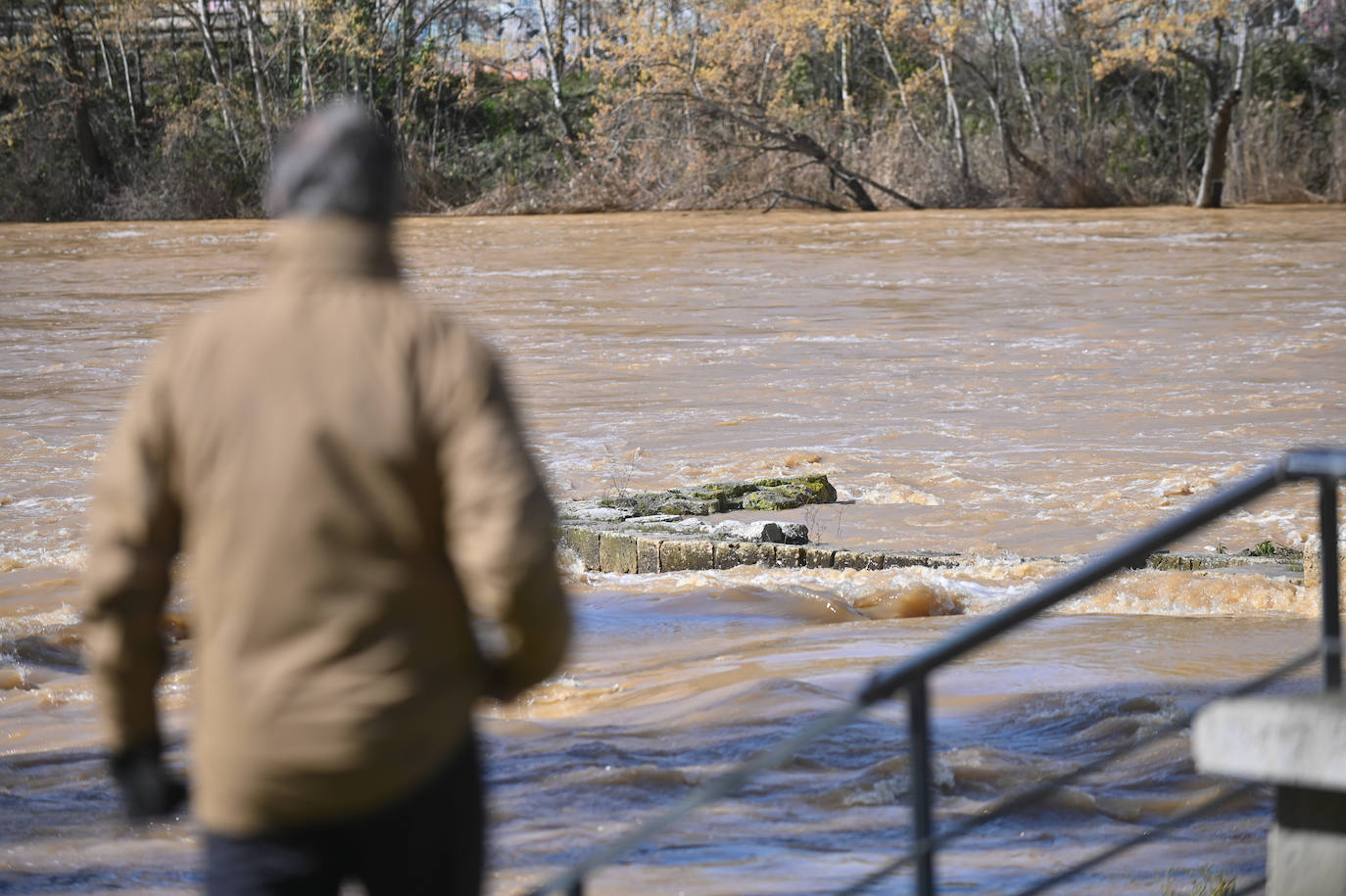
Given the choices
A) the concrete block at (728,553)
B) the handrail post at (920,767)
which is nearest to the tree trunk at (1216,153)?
the concrete block at (728,553)

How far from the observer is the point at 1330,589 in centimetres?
285

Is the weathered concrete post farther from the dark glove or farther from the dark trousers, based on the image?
the dark glove

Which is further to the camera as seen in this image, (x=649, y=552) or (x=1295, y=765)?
(x=649, y=552)

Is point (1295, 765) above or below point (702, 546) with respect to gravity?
above

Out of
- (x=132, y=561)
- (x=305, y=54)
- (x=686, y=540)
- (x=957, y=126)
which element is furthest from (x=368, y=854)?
(x=305, y=54)

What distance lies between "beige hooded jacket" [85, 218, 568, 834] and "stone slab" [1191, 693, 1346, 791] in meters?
1.24

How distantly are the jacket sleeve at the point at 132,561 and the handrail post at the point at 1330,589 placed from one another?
1.82m

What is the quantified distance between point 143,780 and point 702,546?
19.2ft

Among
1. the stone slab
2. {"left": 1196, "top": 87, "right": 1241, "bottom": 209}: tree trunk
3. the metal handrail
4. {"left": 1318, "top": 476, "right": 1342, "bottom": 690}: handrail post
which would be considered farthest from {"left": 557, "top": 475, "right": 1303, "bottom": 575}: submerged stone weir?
{"left": 1196, "top": 87, "right": 1241, "bottom": 209}: tree trunk

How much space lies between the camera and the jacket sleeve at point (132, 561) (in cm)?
203

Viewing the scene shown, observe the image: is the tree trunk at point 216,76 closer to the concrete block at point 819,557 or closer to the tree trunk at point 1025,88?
the tree trunk at point 1025,88

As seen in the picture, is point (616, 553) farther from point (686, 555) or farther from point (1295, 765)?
point (1295, 765)

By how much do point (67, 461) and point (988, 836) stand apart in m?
9.99

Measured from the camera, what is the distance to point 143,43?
1786 inches
